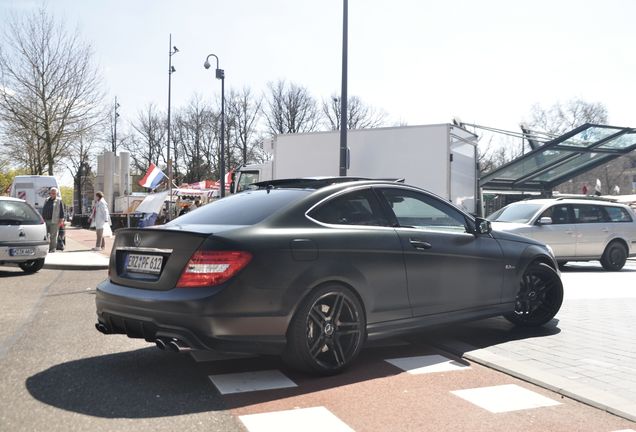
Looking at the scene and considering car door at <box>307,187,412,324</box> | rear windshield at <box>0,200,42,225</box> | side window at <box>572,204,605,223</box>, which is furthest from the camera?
side window at <box>572,204,605,223</box>

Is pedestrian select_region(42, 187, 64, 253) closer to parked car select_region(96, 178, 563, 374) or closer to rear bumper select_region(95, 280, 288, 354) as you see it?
parked car select_region(96, 178, 563, 374)

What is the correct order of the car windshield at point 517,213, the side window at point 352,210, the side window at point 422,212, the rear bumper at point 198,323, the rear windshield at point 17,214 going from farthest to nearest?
the car windshield at point 517,213 < the rear windshield at point 17,214 < the side window at point 422,212 < the side window at point 352,210 < the rear bumper at point 198,323

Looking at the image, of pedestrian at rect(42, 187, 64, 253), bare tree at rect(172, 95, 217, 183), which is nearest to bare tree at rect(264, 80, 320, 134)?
bare tree at rect(172, 95, 217, 183)

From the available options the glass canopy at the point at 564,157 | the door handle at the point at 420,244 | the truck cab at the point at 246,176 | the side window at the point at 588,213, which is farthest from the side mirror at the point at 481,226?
the truck cab at the point at 246,176

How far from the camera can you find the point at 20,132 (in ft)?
93.7

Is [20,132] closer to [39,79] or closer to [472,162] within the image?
[39,79]

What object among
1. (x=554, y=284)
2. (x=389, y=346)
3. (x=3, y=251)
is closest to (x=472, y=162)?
(x=554, y=284)

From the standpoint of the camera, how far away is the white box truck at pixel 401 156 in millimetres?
13030

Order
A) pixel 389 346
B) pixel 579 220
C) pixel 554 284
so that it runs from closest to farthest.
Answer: pixel 389 346 < pixel 554 284 < pixel 579 220

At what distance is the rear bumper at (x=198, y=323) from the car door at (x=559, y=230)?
9789mm

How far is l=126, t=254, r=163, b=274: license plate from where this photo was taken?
14.1ft

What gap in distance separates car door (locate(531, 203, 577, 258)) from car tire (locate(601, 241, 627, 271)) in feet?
3.64

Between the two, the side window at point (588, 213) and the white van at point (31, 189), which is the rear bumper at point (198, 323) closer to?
the side window at point (588, 213)

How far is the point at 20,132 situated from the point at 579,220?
84.4 feet
